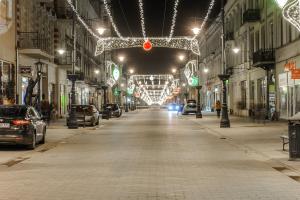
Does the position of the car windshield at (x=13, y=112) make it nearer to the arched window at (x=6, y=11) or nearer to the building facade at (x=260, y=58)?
the arched window at (x=6, y=11)

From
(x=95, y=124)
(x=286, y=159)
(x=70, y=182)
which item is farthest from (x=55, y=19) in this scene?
(x=70, y=182)

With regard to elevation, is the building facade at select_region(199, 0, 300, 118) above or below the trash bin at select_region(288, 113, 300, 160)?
above

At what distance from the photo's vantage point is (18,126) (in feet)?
65.8

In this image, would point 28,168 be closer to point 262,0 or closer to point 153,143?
point 153,143

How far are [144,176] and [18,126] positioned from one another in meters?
8.03

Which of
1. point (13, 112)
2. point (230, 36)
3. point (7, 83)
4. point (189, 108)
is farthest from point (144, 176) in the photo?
point (189, 108)

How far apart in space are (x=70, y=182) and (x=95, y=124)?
2793 centimetres

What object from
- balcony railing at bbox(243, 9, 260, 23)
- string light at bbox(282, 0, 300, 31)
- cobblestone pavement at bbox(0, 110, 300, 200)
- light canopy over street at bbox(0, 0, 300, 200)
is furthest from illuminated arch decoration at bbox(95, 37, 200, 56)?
cobblestone pavement at bbox(0, 110, 300, 200)

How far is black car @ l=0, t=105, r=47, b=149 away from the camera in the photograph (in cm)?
1997

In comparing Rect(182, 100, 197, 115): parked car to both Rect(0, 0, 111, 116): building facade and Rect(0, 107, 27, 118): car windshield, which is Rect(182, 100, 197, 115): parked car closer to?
Rect(0, 0, 111, 116): building facade

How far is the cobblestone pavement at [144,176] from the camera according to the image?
1075 cm

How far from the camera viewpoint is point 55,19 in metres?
50.0

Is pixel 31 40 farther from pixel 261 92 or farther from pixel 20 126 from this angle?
pixel 20 126

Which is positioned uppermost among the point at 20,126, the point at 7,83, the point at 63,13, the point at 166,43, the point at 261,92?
the point at 63,13
